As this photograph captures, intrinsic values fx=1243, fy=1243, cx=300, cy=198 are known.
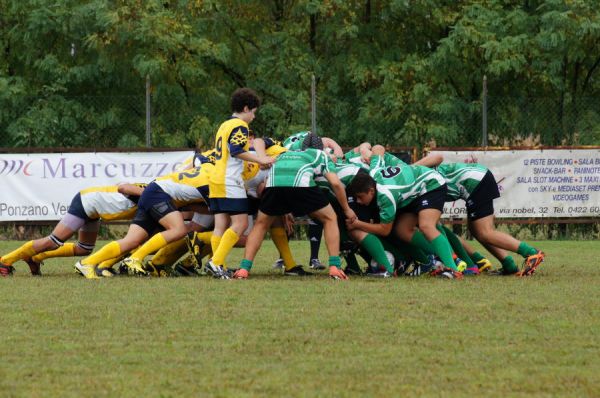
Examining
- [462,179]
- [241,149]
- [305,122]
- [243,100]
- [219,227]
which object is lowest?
[219,227]

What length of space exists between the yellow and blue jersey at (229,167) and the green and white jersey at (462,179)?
76.7 inches

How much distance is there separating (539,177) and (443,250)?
29.7ft

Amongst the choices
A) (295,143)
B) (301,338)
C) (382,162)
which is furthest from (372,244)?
(301,338)

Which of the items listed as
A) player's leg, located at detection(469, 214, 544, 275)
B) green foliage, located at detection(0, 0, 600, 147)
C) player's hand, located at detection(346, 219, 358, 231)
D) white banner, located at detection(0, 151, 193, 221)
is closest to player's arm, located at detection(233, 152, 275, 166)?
player's hand, located at detection(346, 219, 358, 231)

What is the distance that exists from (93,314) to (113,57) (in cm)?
1715

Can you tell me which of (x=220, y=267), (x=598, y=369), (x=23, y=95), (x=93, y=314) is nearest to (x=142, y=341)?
(x=93, y=314)

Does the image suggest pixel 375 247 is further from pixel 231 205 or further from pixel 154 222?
pixel 154 222

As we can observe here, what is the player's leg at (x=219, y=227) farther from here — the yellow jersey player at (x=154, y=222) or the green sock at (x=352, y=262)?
the green sock at (x=352, y=262)

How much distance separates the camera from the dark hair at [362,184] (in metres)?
11.3

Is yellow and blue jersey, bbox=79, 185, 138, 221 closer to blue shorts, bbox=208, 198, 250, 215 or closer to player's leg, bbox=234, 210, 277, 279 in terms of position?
blue shorts, bbox=208, 198, 250, 215

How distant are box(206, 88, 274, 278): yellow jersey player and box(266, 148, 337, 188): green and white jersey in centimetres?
16

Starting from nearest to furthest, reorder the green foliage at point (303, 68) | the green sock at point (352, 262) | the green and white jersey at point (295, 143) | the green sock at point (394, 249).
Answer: the green sock at point (394, 249) < the green sock at point (352, 262) < the green and white jersey at point (295, 143) < the green foliage at point (303, 68)

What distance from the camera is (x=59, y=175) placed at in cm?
1981

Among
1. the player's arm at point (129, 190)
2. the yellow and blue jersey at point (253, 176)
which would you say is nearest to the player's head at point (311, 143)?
the yellow and blue jersey at point (253, 176)
